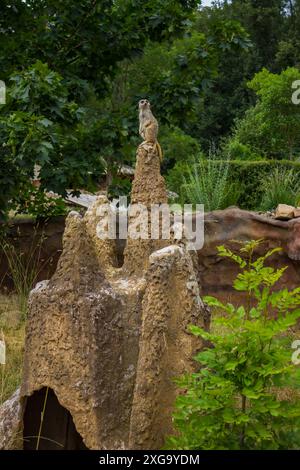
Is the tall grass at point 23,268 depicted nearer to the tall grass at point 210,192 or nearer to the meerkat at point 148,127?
the tall grass at point 210,192

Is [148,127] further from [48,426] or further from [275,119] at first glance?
[275,119]

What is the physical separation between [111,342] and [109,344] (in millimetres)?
15

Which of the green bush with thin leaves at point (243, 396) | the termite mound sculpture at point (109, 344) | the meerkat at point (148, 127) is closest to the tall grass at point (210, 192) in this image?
the meerkat at point (148, 127)

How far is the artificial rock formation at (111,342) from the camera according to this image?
10.2 feet

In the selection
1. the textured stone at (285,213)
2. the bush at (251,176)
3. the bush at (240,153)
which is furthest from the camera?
the bush at (240,153)

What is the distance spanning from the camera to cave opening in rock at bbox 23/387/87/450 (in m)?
3.60

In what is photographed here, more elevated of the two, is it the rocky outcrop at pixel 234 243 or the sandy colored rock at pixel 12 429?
the rocky outcrop at pixel 234 243

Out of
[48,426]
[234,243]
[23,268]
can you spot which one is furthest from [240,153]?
[48,426]

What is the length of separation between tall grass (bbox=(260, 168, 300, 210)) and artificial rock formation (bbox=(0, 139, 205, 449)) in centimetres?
688

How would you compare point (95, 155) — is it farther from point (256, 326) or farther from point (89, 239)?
point (256, 326)

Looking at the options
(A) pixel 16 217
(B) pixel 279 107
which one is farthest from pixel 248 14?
(A) pixel 16 217

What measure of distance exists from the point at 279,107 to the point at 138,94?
13.5m

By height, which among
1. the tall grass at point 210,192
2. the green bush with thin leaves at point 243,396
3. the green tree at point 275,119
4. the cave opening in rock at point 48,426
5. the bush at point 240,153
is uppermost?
the green tree at point 275,119

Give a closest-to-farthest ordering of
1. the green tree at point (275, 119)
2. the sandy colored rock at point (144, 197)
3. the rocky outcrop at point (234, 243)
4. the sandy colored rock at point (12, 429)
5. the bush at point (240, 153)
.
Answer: the sandy colored rock at point (12, 429)
the sandy colored rock at point (144, 197)
the rocky outcrop at point (234, 243)
the bush at point (240, 153)
the green tree at point (275, 119)
